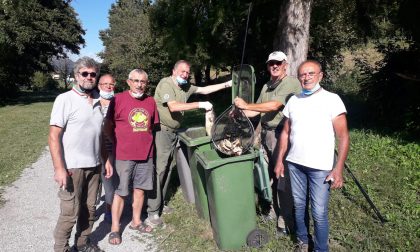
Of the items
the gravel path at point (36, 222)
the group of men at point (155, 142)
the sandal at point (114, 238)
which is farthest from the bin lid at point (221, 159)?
the sandal at point (114, 238)

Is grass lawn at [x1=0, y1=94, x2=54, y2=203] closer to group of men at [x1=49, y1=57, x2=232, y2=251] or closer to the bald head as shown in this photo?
group of men at [x1=49, y1=57, x2=232, y2=251]

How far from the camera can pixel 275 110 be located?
3850 millimetres

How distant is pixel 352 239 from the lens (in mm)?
3998

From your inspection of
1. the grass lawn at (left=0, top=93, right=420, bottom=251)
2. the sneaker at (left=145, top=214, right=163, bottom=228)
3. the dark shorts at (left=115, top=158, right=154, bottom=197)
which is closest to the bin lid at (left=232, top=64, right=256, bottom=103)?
the dark shorts at (left=115, top=158, right=154, bottom=197)

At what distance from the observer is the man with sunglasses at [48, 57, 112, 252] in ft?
10.4

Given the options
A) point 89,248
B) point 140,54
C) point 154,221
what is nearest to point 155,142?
point 154,221

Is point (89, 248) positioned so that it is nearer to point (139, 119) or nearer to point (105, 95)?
point (139, 119)

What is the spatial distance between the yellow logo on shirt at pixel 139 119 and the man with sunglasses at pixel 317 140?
5.13 feet

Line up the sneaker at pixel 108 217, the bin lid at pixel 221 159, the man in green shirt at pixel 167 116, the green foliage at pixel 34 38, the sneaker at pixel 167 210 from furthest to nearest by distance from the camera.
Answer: the green foliage at pixel 34 38, the sneaker at pixel 167 210, the sneaker at pixel 108 217, the man in green shirt at pixel 167 116, the bin lid at pixel 221 159

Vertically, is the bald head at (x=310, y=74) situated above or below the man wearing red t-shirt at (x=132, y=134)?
above

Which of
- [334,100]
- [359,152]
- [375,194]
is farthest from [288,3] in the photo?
[334,100]

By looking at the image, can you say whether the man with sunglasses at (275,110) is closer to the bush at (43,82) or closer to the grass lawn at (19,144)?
the grass lawn at (19,144)

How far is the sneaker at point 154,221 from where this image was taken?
4.63 m

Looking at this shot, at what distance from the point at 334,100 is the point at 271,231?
1.84 metres
